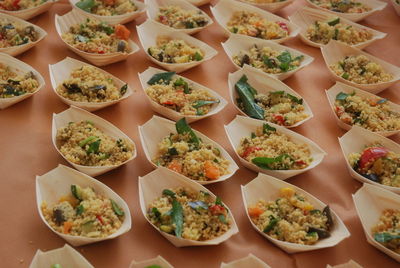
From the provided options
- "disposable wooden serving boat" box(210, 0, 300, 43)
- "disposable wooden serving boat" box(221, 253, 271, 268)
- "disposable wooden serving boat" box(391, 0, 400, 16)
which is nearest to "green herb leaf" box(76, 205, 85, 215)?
"disposable wooden serving boat" box(221, 253, 271, 268)

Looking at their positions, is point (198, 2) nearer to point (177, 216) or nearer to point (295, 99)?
point (295, 99)

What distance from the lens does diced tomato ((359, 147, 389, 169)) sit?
3.08 m

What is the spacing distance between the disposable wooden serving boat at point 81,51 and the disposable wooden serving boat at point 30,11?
0.29 meters

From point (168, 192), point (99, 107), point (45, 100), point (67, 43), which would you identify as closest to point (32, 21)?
point (67, 43)

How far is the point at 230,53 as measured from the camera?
3949 millimetres

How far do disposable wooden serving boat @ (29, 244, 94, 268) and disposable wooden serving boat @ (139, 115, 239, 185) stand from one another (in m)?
0.78

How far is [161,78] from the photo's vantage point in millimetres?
3615

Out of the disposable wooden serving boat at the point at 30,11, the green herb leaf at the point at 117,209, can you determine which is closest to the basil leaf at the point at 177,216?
the green herb leaf at the point at 117,209

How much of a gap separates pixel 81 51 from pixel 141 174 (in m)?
1.21

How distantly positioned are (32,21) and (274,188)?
269cm

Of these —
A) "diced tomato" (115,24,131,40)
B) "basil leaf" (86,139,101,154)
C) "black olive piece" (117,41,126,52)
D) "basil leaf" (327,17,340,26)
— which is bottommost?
"basil leaf" (86,139,101,154)

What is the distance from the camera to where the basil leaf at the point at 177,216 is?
2.60 metres

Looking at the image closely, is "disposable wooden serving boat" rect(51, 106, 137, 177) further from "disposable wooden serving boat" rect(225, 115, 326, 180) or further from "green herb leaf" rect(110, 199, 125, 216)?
"disposable wooden serving boat" rect(225, 115, 326, 180)

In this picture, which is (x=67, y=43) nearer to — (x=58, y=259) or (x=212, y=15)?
(x=212, y=15)
